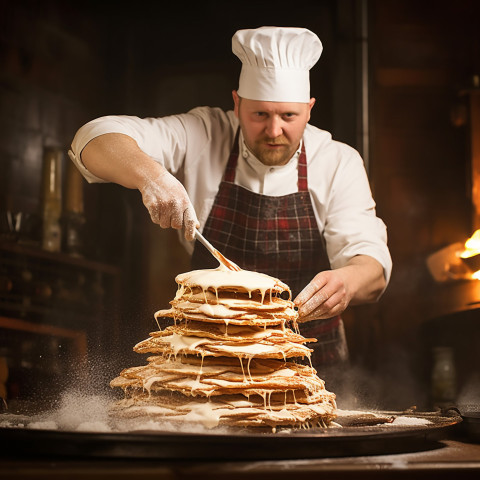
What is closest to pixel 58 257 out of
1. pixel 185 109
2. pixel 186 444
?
pixel 185 109

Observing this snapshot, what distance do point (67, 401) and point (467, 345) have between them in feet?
5.99

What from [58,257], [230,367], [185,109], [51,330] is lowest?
[230,367]

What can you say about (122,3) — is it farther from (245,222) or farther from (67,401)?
(67,401)

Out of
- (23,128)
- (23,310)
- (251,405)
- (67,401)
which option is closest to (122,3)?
(23,128)

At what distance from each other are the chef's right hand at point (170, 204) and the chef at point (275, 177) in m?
0.39

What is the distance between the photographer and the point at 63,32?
3131 mm

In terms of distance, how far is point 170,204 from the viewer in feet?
7.25

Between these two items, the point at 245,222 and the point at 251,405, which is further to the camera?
the point at 245,222

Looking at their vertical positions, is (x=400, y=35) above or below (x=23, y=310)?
above

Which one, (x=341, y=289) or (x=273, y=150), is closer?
(x=341, y=289)

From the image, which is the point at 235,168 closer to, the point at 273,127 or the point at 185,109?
the point at 273,127

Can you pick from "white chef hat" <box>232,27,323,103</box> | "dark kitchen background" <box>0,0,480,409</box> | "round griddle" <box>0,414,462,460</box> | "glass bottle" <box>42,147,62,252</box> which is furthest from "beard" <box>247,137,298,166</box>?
"round griddle" <box>0,414,462,460</box>

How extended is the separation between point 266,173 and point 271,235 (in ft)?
0.84

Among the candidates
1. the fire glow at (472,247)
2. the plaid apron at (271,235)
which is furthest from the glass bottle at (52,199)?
the fire glow at (472,247)
